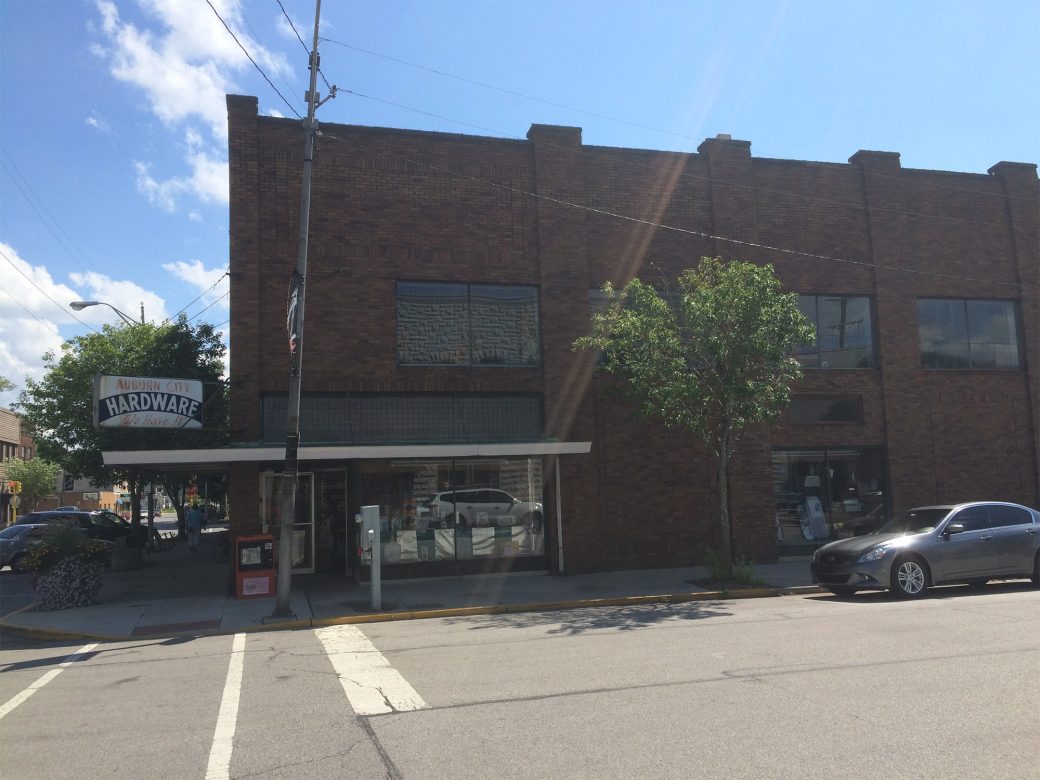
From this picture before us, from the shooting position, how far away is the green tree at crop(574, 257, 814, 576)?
47.1 ft

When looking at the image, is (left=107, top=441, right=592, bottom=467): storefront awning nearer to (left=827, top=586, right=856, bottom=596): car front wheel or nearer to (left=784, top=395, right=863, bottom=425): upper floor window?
(left=827, top=586, right=856, bottom=596): car front wheel

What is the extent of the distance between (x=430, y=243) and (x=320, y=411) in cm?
406

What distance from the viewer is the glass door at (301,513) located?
55.3 ft

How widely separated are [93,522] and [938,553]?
25704 millimetres

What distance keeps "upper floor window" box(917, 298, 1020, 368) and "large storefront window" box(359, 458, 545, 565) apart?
1047 centimetres

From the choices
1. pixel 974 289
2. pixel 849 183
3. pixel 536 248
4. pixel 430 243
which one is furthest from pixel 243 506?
pixel 974 289

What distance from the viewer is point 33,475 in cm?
A: 5178

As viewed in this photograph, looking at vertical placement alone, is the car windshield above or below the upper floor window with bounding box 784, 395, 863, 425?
below

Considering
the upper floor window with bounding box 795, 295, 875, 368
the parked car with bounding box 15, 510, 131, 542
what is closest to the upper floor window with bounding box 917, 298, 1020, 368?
the upper floor window with bounding box 795, 295, 875, 368

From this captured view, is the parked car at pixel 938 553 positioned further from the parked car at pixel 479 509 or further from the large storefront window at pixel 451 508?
the large storefront window at pixel 451 508

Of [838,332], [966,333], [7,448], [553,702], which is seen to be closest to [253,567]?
[553,702]

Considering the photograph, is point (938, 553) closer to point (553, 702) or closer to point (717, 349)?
point (717, 349)

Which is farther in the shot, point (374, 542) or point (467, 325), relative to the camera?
point (467, 325)

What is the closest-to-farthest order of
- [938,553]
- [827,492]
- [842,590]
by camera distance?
1. [938,553]
2. [842,590]
3. [827,492]
